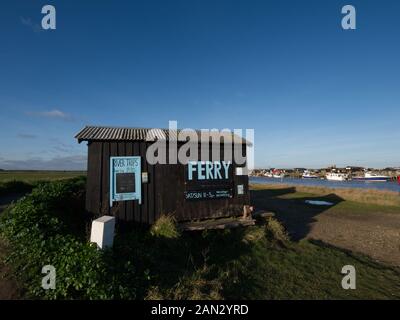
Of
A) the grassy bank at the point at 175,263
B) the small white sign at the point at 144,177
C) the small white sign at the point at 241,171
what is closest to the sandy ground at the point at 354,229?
the grassy bank at the point at 175,263

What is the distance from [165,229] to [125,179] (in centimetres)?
241

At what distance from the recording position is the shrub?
9461 mm

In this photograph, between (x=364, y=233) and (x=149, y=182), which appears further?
(x=364, y=233)

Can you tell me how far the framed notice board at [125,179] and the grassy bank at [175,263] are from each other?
3.98 feet

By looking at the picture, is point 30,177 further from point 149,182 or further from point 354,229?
point 354,229

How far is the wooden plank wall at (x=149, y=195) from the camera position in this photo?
32.5 ft

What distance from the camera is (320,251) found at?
10086mm

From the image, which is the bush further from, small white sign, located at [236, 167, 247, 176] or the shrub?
small white sign, located at [236, 167, 247, 176]

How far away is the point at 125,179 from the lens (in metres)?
10.2

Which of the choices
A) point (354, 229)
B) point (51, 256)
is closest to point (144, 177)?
point (51, 256)

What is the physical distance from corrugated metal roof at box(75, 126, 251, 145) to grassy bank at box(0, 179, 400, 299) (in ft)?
9.41

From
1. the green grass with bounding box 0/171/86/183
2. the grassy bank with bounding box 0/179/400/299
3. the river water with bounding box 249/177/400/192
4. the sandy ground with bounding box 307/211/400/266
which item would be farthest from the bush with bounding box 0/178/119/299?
the river water with bounding box 249/177/400/192

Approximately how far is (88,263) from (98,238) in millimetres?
1016
